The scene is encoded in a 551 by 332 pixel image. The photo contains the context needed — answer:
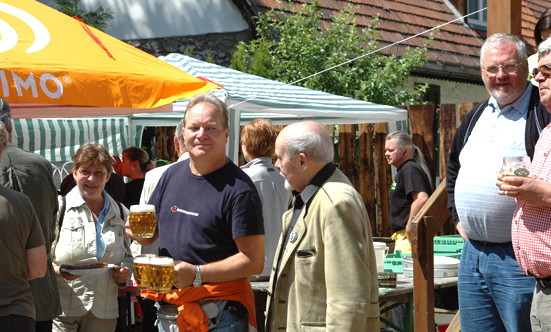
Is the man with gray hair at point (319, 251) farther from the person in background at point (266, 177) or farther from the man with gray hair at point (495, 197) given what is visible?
the person in background at point (266, 177)

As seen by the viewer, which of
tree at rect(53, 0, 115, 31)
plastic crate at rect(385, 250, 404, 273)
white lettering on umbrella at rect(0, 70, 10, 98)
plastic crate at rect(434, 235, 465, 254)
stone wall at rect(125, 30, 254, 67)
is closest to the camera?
white lettering on umbrella at rect(0, 70, 10, 98)

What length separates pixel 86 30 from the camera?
4988mm

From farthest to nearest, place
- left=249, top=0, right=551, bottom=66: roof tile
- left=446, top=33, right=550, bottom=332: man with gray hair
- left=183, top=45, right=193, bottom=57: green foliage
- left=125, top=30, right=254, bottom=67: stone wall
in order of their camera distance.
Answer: left=249, top=0, right=551, bottom=66: roof tile → left=125, top=30, right=254, bottom=67: stone wall → left=183, top=45, right=193, bottom=57: green foliage → left=446, top=33, right=550, bottom=332: man with gray hair

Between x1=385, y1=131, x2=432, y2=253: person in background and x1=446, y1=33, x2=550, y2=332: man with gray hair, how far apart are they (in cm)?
247

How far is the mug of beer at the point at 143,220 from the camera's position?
2.81 meters

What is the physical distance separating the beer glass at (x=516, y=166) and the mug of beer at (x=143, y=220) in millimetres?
1526

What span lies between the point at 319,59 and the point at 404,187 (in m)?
4.59

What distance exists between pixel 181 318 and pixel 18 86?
6.74 feet

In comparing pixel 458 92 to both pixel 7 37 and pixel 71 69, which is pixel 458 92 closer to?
pixel 71 69

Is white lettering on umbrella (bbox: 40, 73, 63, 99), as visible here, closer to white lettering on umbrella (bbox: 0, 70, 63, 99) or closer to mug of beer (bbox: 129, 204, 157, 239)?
white lettering on umbrella (bbox: 0, 70, 63, 99)

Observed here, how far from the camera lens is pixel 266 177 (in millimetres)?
4570

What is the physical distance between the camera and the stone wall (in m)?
11.1

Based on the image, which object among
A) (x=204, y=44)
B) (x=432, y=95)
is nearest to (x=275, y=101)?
(x=204, y=44)

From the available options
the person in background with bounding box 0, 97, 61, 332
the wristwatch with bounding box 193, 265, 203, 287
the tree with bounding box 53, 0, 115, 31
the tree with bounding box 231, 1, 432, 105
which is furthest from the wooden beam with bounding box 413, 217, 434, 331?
the tree with bounding box 53, 0, 115, 31
